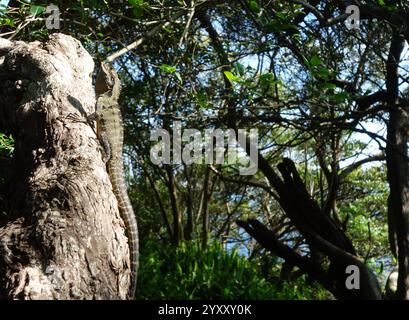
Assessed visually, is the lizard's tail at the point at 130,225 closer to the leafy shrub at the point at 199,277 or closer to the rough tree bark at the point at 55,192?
the rough tree bark at the point at 55,192

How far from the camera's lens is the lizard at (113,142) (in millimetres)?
3307

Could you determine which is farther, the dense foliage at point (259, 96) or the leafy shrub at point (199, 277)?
the leafy shrub at point (199, 277)

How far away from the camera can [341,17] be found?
5.37m

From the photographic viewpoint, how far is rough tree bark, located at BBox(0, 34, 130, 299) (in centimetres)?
216

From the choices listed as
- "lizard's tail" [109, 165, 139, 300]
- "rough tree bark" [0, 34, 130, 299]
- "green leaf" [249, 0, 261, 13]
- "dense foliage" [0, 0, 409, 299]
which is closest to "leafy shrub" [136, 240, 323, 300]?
"dense foliage" [0, 0, 409, 299]

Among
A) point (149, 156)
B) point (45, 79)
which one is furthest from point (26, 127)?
point (149, 156)

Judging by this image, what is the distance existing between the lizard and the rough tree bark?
0.34m

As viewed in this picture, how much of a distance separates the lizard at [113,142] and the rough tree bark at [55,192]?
1.11 ft

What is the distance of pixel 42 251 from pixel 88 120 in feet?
4.42

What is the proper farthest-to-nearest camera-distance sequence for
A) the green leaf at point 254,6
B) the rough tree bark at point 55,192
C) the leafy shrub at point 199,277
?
the leafy shrub at point 199,277 → the green leaf at point 254,6 → the rough tree bark at point 55,192

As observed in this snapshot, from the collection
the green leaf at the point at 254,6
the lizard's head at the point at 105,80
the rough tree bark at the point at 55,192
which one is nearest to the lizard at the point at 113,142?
the lizard's head at the point at 105,80

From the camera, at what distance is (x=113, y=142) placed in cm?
410

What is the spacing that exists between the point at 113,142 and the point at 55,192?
64.4 inches

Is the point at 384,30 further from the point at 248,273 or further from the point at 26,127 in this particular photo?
the point at 26,127
